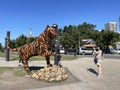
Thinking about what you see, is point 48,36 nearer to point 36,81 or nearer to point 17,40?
point 36,81

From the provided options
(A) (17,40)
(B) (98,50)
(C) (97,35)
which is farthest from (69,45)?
(B) (98,50)

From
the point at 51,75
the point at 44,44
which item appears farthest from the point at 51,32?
the point at 51,75

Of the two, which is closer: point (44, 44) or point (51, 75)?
point (51, 75)

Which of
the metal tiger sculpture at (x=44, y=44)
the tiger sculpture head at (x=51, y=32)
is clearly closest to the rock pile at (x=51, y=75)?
the metal tiger sculpture at (x=44, y=44)

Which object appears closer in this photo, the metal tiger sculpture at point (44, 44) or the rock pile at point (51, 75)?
the rock pile at point (51, 75)

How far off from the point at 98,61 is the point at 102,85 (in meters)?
2.94

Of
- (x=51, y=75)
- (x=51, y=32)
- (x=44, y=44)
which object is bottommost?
(x=51, y=75)

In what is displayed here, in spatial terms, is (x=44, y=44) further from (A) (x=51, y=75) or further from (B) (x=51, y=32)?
(A) (x=51, y=75)

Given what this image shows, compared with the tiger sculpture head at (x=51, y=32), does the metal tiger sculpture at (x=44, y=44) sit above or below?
below

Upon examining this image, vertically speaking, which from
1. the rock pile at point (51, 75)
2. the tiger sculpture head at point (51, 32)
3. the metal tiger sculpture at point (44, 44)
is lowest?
the rock pile at point (51, 75)

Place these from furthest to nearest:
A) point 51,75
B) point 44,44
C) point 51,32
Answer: point 44,44
point 51,32
point 51,75

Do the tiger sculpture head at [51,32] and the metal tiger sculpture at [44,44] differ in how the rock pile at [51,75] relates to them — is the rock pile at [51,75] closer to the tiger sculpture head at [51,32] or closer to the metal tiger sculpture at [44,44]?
the metal tiger sculpture at [44,44]

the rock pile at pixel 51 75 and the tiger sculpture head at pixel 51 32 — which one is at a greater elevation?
the tiger sculpture head at pixel 51 32

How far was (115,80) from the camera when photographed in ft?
40.1
